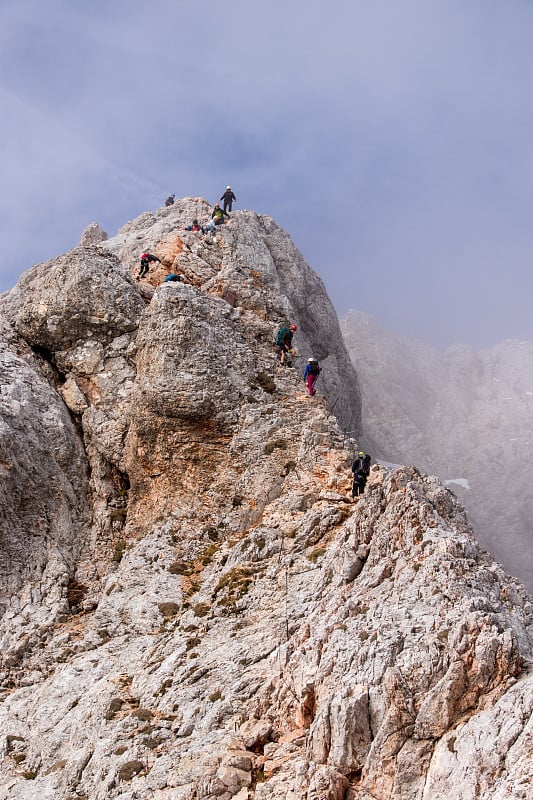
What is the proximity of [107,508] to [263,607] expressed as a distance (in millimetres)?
14438

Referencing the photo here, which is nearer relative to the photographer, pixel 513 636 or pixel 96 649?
pixel 513 636

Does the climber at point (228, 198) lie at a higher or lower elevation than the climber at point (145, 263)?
higher

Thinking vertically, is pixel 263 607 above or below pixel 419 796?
above

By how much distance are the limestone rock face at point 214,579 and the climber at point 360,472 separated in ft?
2.67

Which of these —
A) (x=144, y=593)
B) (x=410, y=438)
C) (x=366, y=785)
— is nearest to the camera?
(x=366, y=785)

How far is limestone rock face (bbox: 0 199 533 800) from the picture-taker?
67.5 ft

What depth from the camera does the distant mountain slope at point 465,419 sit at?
93.2 metres

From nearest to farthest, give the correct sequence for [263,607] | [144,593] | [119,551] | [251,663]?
[251,663], [263,607], [144,593], [119,551]

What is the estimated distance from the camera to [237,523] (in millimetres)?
37750

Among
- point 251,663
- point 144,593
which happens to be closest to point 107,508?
point 144,593

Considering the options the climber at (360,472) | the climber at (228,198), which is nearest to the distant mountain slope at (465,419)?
the climber at (228,198)

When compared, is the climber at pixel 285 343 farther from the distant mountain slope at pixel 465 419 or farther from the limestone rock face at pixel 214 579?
the distant mountain slope at pixel 465 419

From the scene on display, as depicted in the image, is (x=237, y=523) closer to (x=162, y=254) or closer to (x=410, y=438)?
(x=162, y=254)

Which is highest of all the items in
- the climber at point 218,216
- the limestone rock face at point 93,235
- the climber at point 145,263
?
the limestone rock face at point 93,235
